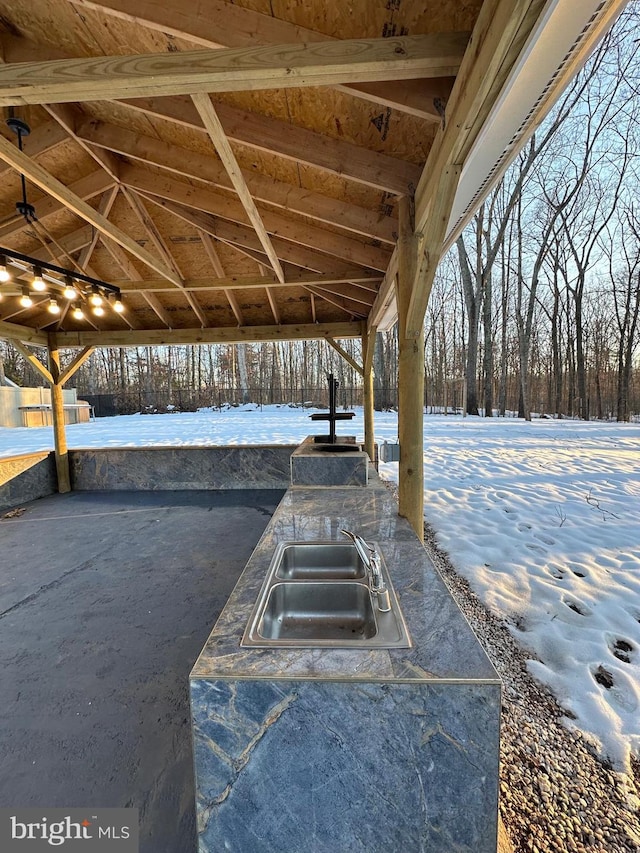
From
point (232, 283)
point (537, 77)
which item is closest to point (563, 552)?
point (537, 77)

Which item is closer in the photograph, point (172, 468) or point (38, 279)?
point (38, 279)

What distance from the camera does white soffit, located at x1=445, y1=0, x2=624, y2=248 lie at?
0.99 metres

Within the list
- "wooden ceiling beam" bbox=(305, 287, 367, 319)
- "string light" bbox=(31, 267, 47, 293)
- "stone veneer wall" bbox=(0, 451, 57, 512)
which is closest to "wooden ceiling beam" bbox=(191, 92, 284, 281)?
"string light" bbox=(31, 267, 47, 293)

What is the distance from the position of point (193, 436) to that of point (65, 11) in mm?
9374

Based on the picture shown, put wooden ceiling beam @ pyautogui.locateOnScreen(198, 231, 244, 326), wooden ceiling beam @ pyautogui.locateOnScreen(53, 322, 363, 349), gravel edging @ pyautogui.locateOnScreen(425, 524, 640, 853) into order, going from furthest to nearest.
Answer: wooden ceiling beam @ pyautogui.locateOnScreen(53, 322, 363, 349), wooden ceiling beam @ pyautogui.locateOnScreen(198, 231, 244, 326), gravel edging @ pyautogui.locateOnScreen(425, 524, 640, 853)

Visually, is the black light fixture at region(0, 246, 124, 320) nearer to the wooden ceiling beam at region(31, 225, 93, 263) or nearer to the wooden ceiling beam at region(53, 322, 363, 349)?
the wooden ceiling beam at region(31, 225, 93, 263)

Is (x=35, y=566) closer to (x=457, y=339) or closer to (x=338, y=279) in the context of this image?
(x=338, y=279)

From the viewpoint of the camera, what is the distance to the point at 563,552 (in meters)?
3.43

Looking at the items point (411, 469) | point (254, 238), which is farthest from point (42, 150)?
point (411, 469)

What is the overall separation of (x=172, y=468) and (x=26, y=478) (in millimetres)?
2249

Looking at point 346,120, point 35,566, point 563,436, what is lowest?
point 35,566

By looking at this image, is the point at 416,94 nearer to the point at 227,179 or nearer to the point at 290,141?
the point at 290,141

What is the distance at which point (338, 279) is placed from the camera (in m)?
4.04

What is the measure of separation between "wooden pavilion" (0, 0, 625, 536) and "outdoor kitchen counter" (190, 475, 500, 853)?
1589mm
